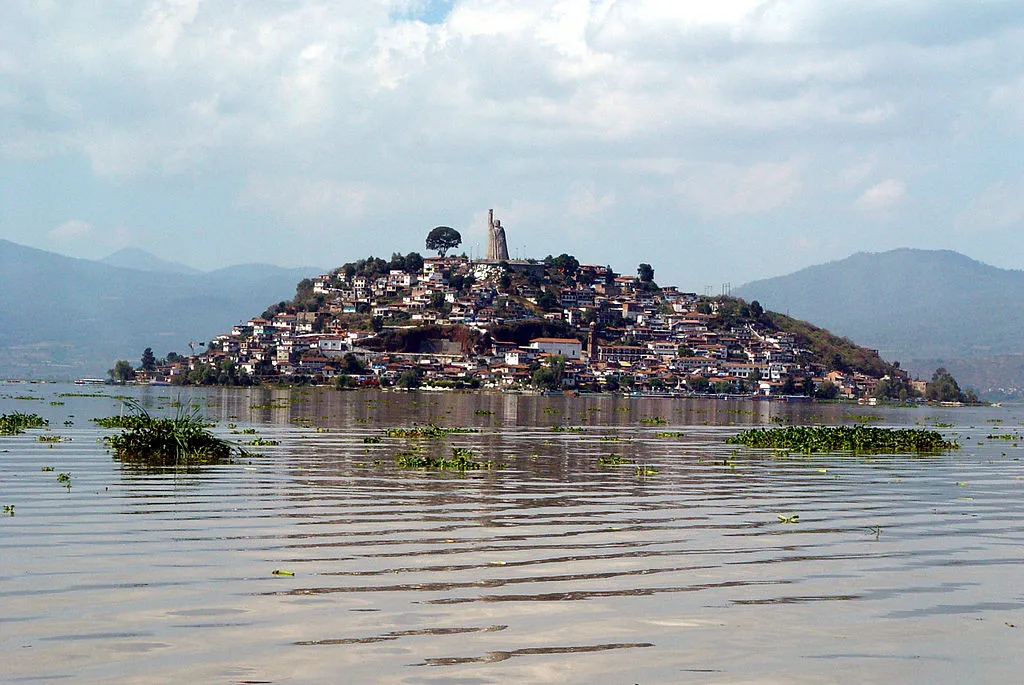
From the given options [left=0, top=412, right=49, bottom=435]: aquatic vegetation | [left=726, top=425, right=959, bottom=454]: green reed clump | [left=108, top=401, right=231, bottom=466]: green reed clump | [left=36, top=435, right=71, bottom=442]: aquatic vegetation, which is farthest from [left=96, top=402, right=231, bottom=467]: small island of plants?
[left=726, top=425, right=959, bottom=454]: green reed clump

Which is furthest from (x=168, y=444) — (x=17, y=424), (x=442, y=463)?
(x=17, y=424)

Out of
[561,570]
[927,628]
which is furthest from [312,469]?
[927,628]

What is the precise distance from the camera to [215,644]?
12.4 meters

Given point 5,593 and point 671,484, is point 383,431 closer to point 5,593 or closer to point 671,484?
point 671,484

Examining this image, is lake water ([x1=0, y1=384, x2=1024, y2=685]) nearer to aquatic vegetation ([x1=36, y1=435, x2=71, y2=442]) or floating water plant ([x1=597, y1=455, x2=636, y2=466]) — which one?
floating water plant ([x1=597, y1=455, x2=636, y2=466])

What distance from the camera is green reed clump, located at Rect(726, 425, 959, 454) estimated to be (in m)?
46.5

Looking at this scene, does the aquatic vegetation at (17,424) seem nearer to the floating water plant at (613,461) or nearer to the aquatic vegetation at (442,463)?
the aquatic vegetation at (442,463)

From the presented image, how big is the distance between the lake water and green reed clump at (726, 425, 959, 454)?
15.7 m

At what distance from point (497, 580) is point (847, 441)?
113ft

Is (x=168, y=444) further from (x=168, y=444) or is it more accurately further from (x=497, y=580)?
(x=497, y=580)

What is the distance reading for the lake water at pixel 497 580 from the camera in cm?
1206

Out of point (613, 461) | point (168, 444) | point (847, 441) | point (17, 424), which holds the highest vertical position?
point (17, 424)

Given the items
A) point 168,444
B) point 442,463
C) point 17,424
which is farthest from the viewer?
point 17,424

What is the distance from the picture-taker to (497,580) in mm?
15969
